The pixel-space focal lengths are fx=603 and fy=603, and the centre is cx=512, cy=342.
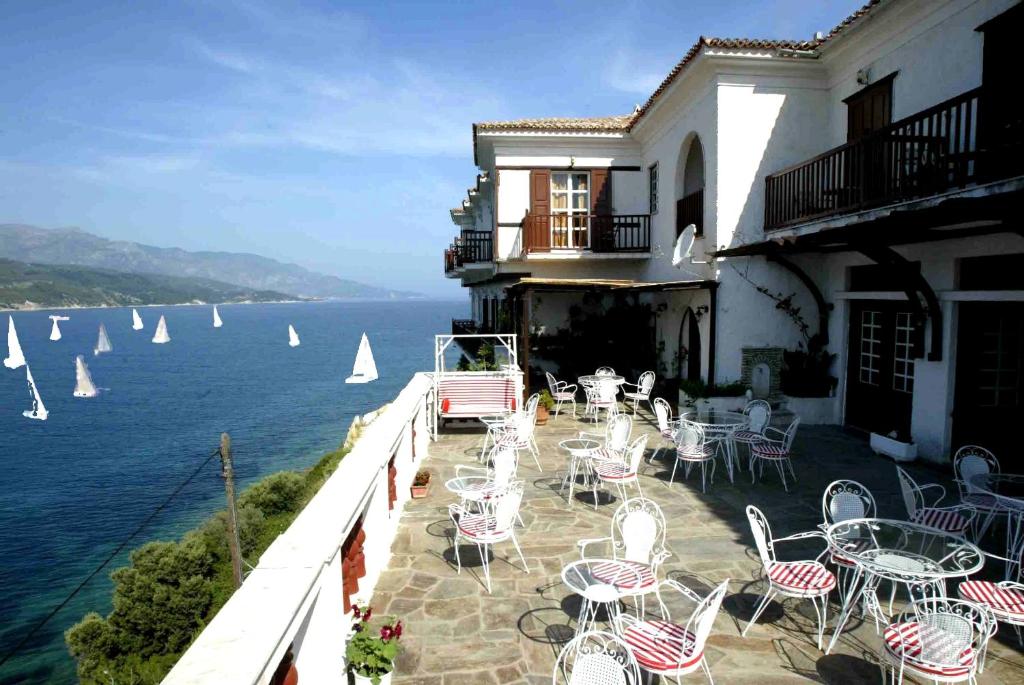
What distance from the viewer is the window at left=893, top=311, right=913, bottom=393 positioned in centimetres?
1053

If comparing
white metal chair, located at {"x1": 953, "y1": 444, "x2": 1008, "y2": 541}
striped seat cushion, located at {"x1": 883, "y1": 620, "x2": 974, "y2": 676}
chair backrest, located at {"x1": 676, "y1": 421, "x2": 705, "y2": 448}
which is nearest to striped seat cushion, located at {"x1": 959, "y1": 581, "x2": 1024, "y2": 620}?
striped seat cushion, located at {"x1": 883, "y1": 620, "x2": 974, "y2": 676}

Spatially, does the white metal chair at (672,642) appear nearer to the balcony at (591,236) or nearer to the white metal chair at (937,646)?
the white metal chair at (937,646)

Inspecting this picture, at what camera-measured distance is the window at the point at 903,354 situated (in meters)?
10.5

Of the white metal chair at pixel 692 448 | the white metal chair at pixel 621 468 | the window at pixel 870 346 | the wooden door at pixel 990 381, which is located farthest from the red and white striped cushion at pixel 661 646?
the window at pixel 870 346

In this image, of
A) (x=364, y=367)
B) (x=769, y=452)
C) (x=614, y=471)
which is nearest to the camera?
(x=614, y=471)

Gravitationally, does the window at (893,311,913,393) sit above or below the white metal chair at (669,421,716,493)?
above

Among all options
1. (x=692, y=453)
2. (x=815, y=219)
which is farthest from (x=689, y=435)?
(x=815, y=219)

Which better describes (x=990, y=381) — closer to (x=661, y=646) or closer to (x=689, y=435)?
(x=689, y=435)

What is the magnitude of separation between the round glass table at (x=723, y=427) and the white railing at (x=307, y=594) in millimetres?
5012

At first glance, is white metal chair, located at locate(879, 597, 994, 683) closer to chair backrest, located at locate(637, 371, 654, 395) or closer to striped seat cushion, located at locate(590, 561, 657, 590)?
striped seat cushion, located at locate(590, 561, 657, 590)

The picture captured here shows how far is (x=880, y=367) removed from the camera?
11.3 meters

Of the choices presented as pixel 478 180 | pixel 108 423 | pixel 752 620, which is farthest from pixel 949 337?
→ pixel 108 423

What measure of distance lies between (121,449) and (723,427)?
37.2 meters

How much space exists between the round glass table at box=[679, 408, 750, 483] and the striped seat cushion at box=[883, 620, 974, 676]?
493cm
